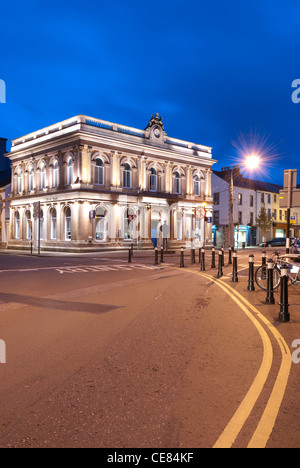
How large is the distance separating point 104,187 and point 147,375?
3315cm

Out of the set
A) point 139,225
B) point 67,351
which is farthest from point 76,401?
point 139,225

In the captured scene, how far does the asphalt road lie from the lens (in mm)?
3193

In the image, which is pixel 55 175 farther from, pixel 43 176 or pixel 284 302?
pixel 284 302

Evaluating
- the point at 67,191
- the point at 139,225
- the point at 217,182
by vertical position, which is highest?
the point at 217,182

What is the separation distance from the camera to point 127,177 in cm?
3925

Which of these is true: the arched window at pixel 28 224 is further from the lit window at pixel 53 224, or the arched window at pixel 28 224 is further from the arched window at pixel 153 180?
the arched window at pixel 153 180

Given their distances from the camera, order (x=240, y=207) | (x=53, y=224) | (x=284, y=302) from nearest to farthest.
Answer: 1. (x=284, y=302)
2. (x=53, y=224)
3. (x=240, y=207)

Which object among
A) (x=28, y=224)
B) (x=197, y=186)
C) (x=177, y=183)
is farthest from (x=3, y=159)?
(x=197, y=186)

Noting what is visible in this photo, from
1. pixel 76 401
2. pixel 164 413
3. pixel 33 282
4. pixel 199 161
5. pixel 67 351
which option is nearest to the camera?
pixel 164 413

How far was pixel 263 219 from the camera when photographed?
180 feet

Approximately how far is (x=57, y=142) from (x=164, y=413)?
119 feet

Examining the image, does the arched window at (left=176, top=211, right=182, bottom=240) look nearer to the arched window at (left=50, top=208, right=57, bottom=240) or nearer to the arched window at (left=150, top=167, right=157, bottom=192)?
the arched window at (left=150, top=167, right=157, bottom=192)

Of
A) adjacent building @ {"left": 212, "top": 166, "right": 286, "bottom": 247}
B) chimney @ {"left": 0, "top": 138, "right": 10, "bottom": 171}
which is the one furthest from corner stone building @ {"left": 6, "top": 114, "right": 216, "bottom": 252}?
chimney @ {"left": 0, "top": 138, "right": 10, "bottom": 171}

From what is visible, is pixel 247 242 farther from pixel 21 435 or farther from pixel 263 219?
pixel 21 435
